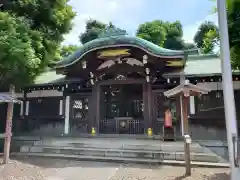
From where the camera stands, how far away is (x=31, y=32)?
1225 centimetres

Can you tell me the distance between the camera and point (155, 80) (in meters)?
13.4

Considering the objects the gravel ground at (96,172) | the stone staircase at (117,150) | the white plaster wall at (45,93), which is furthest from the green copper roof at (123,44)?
the gravel ground at (96,172)

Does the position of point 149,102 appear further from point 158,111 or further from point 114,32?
point 114,32

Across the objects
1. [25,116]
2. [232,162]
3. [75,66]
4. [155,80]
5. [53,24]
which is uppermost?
[53,24]

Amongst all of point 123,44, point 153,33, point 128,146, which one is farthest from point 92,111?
point 153,33

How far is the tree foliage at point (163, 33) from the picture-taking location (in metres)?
38.6

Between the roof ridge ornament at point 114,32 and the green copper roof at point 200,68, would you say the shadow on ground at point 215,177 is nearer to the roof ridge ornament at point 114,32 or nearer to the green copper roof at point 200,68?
the green copper roof at point 200,68

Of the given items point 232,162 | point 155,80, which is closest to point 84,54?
point 155,80

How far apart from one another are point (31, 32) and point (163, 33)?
29.1m

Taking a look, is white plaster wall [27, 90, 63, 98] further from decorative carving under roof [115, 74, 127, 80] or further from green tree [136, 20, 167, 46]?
green tree [136, 20, 167, 46]

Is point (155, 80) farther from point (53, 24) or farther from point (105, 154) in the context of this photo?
point (53, 24)

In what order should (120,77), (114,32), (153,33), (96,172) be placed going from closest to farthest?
(96,172) < (114,32) < (120,77) < (153,33)

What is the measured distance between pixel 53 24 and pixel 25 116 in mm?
5560

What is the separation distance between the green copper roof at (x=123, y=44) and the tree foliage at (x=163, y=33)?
25536mm
